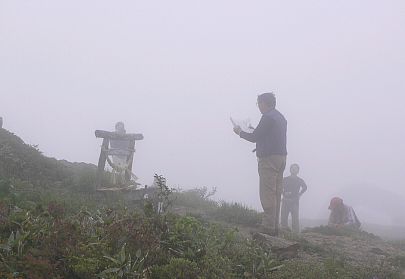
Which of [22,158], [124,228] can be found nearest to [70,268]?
[124,228]

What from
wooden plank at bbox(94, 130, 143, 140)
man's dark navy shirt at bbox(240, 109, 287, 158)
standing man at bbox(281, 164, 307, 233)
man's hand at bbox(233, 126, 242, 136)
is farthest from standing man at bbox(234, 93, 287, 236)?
standing man at bbox(281, 164, 307, 233)

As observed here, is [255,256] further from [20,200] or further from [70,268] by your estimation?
[20,200]

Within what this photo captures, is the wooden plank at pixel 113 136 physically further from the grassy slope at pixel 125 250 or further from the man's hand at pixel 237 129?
the grassy slope at pixel 125 250

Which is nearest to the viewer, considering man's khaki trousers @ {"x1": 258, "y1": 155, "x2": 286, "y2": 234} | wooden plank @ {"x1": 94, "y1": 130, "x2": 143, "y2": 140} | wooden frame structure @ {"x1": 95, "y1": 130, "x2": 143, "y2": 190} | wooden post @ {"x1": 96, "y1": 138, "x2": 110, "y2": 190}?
man's khaki trousers @ {"x1": 258, "y1": 155, "x2": 286, "y2": 234}

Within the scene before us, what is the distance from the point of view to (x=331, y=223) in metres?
12.8

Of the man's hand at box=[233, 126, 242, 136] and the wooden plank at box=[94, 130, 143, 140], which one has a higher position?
the wooden plank at box=[94, 130, 143, 140]

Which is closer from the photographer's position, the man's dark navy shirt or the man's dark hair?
the man's dark navy shirt

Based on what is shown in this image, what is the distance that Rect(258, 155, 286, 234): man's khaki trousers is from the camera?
331 inches

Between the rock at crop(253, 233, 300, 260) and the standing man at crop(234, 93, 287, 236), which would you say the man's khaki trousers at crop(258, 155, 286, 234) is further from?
the rock at crop(253, 233, 300, 260)

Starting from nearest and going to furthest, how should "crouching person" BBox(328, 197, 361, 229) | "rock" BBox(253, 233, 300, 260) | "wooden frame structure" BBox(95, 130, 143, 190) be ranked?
"rock" BBox(253, 233, 300, 260)
"wooden frame structure" BBox(95, 130, 143, 190)
"crouching person" BBox(328, 197, 361, 229)

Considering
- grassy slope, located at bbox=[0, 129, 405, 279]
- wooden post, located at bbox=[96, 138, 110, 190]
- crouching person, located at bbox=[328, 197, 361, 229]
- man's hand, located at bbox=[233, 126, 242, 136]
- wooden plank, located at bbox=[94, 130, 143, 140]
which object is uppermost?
wooden plank, located at bbox=[94, 130, 143, 140]

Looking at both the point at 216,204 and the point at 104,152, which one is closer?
the point at 104,152

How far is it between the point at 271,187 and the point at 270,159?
528mm

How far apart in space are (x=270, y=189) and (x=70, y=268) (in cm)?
504
